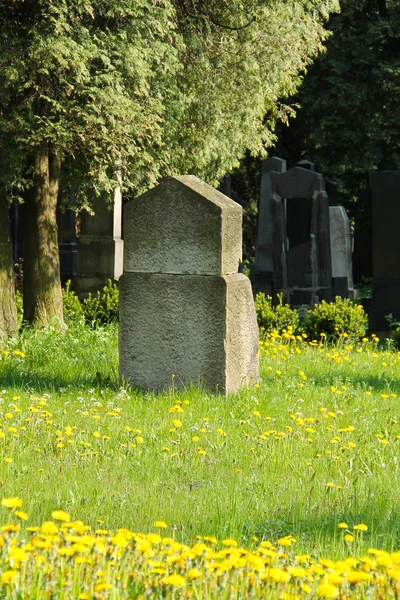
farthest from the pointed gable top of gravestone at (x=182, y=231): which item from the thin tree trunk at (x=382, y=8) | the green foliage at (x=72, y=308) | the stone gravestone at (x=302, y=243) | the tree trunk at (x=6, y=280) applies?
the thin tree trunk at (x=382, y=8)

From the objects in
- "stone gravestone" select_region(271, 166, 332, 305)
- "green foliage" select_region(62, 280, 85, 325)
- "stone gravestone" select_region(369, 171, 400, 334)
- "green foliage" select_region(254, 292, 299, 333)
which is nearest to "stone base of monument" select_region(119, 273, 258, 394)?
"green foliage" select_region(254, 292, 299, 333)

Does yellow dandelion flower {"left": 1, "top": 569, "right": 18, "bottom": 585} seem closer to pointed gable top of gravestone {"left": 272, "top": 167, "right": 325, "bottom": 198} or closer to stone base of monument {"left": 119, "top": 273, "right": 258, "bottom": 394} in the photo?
stone base of monument {"left": 119, "top": 273, "right": 258, "bottom": 394}

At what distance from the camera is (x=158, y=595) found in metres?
2.97

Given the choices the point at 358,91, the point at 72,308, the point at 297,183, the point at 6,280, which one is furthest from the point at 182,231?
the point at 358,91

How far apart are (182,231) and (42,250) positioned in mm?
5309

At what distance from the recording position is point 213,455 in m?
5.99

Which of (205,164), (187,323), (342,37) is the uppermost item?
(342,37)

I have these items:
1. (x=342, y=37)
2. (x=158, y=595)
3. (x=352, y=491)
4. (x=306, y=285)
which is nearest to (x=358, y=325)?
(x=306, y=285)

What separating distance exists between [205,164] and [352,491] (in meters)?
10.3

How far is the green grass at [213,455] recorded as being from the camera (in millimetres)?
4762

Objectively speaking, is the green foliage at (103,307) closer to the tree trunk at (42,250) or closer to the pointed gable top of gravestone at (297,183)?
the tree trunk at (42,250)

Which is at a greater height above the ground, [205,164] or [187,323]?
[205,164]

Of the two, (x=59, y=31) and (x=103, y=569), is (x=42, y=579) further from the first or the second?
(x=59, y=31)

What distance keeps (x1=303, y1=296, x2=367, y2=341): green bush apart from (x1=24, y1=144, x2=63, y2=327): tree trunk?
3.56 metres
